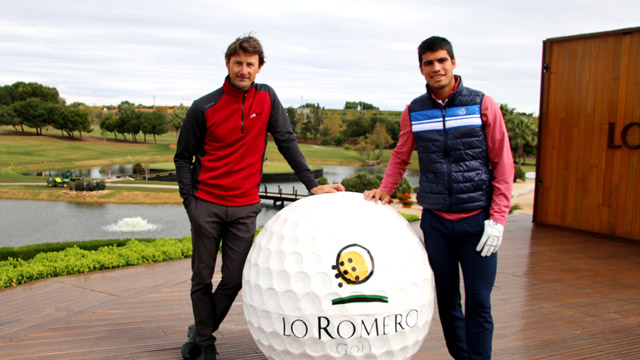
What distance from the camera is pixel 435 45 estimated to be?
117 inches

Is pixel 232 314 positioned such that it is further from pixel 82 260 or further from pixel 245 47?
pixel 82 260

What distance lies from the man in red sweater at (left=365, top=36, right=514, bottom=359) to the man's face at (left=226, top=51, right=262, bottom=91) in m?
1.11

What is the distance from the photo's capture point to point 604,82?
8.30 metres

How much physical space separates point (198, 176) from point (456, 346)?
2178 mm

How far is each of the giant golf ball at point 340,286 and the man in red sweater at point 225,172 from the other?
18.7 inches

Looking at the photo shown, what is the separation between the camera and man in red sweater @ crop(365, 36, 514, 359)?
2996 mm

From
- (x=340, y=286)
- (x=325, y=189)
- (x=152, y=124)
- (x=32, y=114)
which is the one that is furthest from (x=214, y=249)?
(x=152, y=124)

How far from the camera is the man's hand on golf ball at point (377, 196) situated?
10.6ft

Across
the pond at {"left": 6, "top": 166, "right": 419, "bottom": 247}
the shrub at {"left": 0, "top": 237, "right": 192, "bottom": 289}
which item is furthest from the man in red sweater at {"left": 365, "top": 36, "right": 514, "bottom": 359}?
the pond at {"left": 6, "top": 166, "right": 419, "bottom": 247}

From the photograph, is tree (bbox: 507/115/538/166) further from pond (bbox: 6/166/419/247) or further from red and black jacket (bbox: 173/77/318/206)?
red and black jacket (bbox: 173/77/318/206)

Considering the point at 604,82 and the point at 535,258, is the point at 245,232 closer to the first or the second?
the point at 535,258

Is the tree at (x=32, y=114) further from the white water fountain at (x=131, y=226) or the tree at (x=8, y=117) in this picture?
the white water fountain at (x=131, y=226)

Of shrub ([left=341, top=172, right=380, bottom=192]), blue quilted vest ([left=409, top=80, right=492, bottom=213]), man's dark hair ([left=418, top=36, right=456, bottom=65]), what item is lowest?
shrub ([left=341, top=172, right=380, bottom=192])

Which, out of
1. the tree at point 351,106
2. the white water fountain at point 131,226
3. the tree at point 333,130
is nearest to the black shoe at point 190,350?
the white water fountain at point 131,226
